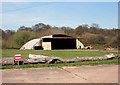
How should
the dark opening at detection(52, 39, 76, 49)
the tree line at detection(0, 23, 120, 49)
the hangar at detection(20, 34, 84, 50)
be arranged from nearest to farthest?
the tree line at detection(0, 23, 120, 49) < the hangar at detection(20, 34, 84, 50) < the dark opening at detection(52, 39, 76, 49)

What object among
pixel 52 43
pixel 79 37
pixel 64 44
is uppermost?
pixel 79 37

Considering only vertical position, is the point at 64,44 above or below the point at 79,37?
below

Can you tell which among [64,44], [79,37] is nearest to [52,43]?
[64,44]

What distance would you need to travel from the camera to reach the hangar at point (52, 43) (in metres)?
47.3

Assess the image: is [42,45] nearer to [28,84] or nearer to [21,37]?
[21,37]

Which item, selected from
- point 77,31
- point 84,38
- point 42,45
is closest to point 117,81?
point 42,45

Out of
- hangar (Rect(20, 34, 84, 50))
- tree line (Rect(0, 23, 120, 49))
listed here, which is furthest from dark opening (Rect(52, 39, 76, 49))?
tree line (Rect(0, 23, 120, 49))

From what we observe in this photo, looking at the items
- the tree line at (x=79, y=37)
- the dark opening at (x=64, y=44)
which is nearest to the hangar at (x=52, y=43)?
the dark opening at (x=64, y=44)

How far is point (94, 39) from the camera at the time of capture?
55656 millimetres

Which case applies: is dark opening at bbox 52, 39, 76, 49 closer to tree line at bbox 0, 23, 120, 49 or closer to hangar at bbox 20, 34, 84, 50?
hangar at bbox 20, 34, 84, 50

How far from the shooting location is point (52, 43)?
5084cm

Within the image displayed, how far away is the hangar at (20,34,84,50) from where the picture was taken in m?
47.3

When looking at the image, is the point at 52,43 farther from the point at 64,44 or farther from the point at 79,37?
the point at 79,37

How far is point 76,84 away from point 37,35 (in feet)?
188
